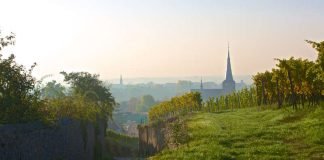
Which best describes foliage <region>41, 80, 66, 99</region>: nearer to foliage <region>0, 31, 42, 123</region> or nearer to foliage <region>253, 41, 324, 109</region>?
foliage <region>0, 31, 42, 123</region>

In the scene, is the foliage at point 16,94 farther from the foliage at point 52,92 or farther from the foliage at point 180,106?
the foliage at point 180,106

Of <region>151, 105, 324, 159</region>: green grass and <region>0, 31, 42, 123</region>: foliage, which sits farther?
<region>0, 31, 42, 123</region>: foliage

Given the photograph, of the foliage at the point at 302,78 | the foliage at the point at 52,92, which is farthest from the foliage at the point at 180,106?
the foliage at the point at 302,78

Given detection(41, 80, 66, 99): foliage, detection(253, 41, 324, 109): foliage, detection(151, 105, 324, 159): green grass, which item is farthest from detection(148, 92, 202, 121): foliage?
detection(151, 105, 324, 159): green grass

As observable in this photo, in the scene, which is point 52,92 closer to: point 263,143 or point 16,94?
point 16,94

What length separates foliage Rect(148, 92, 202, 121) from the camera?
78.6 metres

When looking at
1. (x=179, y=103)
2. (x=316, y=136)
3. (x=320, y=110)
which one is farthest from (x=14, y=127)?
(x=179, y=103)

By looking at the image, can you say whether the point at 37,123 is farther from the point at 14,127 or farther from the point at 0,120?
the point at 14,127

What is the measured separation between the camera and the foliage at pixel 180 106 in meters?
78.6

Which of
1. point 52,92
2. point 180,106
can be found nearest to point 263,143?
point 180,106

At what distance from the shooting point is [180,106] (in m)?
86.8

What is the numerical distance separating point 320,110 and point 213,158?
519 inches

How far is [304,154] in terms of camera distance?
66.5 feet

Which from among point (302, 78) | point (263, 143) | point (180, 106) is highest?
point (302, 78)
